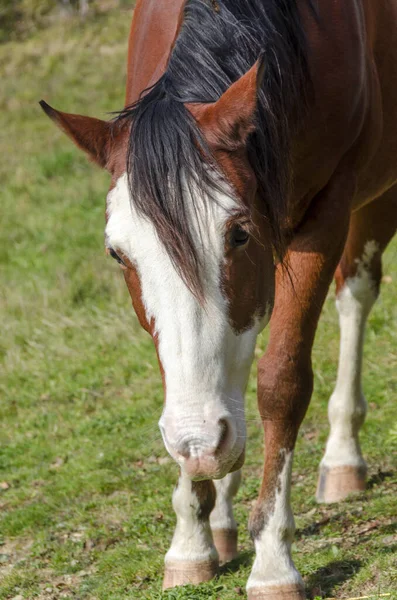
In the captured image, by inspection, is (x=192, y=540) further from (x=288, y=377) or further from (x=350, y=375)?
(x=350, y=375)

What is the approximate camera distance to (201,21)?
2.98m

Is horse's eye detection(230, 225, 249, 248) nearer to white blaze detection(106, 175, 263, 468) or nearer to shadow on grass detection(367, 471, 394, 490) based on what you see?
white blaze detection(106, 175, 263, 468)

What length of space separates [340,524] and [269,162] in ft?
5.71

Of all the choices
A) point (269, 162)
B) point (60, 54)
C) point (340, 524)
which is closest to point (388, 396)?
point (340, 524)

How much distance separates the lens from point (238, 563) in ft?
11.9

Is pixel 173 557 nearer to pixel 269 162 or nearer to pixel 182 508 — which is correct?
pixel 182 508

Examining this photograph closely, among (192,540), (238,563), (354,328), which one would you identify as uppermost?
(354,328)

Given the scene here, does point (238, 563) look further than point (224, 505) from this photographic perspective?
No

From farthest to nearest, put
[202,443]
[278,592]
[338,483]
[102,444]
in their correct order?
[102,444], [338,483], [278,592], [202,443]

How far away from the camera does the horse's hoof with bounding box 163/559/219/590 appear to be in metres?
3.45

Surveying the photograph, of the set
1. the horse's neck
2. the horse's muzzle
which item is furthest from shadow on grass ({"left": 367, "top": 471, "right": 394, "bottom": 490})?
the horse's neck

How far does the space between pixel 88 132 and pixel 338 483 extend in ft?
7.03

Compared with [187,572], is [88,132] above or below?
above

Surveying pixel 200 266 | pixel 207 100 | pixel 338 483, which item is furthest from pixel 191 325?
pixel 338 483
